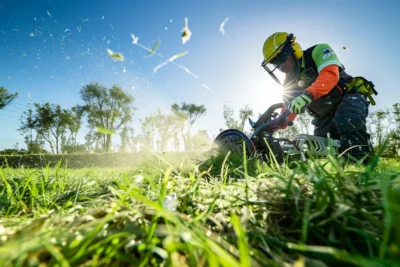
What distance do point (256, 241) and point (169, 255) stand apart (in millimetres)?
265

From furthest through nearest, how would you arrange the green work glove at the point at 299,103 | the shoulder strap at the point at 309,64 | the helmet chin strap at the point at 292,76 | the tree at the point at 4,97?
the tree at the point at 4,97 < the helmet chin strap at the point at 292,76 < the shoulder strap at the point at 309,64 < the green work glove at the point at 299,103

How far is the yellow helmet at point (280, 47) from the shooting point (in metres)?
5.48

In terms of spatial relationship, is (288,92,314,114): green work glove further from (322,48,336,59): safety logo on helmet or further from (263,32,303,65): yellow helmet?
(263,32,303,65): yellow helmet

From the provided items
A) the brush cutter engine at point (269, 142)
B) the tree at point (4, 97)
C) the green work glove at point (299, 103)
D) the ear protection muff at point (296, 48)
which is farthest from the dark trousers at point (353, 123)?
the tree at point (4, 97)

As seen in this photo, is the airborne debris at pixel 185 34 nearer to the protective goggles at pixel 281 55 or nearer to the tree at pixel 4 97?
the protective goggles at pixel 281 55

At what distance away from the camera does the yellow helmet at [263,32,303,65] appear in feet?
18.0

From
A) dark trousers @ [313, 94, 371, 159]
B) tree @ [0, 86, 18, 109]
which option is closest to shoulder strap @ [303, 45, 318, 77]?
dark trousers @ [313, 94, 371, 159]

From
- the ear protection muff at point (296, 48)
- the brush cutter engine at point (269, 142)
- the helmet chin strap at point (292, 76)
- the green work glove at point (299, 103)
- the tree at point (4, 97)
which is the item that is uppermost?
the tree at point (4, 97)

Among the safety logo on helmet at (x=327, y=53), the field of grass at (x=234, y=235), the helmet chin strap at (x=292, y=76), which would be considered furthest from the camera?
the helmet chin strap at (x=292, y=76)

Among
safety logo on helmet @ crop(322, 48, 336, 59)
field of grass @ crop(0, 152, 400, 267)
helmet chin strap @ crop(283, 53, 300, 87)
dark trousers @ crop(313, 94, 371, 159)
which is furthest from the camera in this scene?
helmet chin strap @ crop(283, 53, 300, 87)

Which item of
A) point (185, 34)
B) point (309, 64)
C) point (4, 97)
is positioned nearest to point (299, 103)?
point (309, 64)

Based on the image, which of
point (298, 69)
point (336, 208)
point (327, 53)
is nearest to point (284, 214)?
point (336, 208)

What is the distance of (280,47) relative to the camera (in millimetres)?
5469

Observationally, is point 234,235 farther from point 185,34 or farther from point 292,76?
point 292,76
